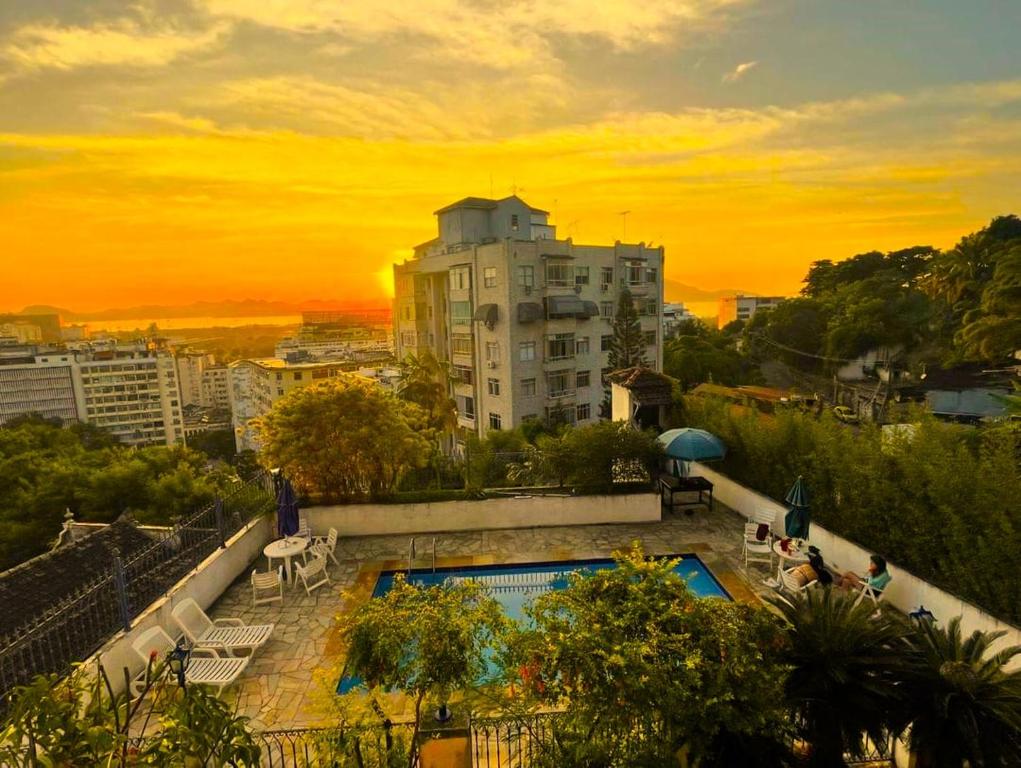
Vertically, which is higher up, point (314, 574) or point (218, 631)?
point (218, 631)

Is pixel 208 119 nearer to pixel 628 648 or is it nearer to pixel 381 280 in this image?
pixel 628 648

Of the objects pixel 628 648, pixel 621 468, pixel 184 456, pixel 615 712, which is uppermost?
pixel 628 648

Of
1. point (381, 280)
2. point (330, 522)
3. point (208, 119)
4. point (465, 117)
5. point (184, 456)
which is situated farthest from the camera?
point (381, 280)

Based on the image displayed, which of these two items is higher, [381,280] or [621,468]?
[381,280]

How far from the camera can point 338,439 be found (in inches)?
509

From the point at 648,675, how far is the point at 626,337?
37445mm

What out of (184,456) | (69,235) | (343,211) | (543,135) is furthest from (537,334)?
(69,235)

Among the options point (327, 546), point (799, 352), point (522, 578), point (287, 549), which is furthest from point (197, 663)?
point (799, 352)

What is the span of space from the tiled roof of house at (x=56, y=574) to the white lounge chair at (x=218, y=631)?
7.15 ft

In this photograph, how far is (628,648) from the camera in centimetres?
382

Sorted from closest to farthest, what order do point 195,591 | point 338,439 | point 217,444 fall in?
1. point 195,591
2. point 338,439
3. point 217,444

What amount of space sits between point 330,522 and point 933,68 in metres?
22.0

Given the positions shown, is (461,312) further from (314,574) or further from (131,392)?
(131,392)

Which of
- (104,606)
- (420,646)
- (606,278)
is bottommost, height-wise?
(104,606)
